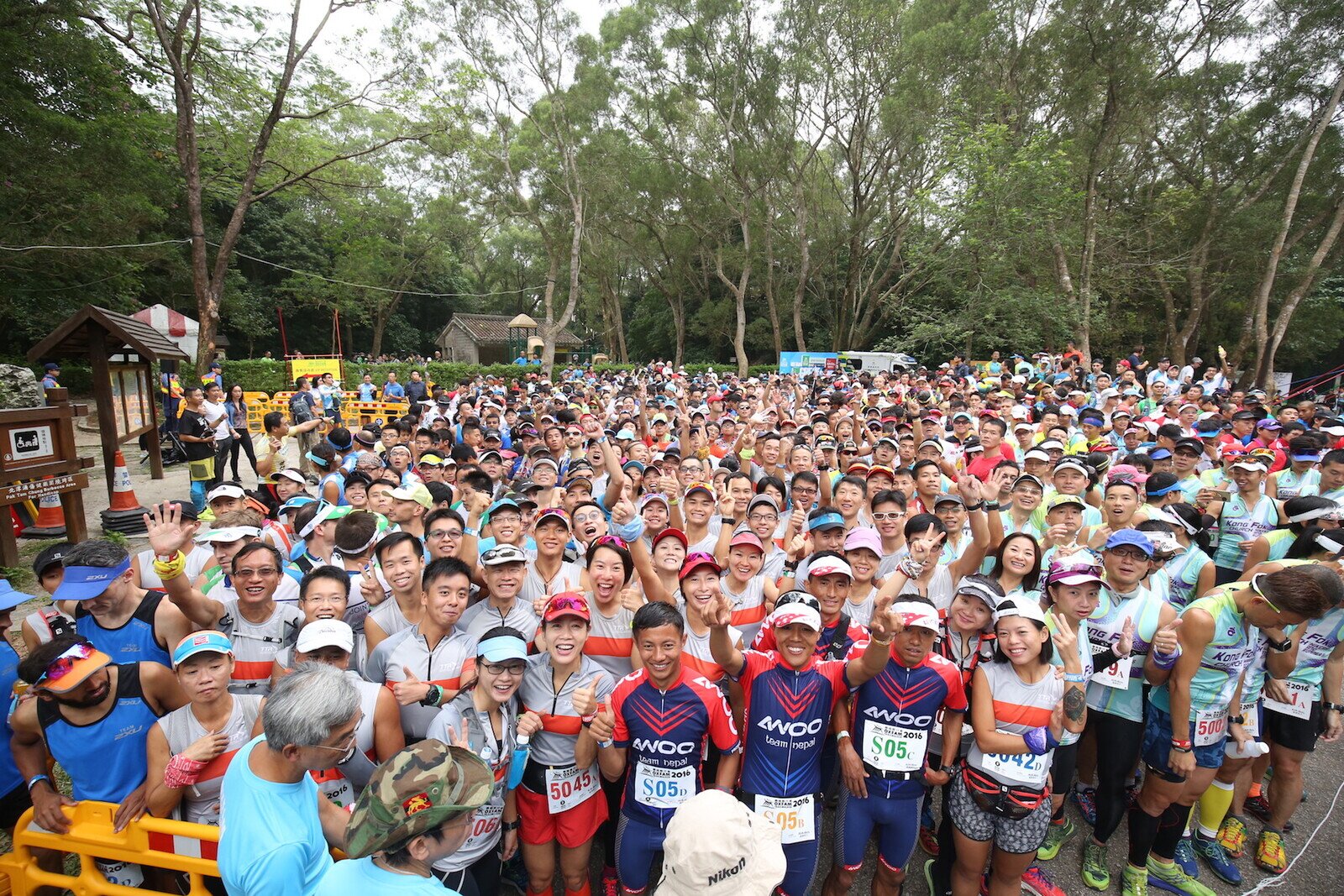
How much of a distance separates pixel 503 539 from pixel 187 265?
33.3m

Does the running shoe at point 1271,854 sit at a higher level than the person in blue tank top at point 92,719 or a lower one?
lower

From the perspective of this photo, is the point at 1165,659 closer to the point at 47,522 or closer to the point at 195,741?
the point at 195,741

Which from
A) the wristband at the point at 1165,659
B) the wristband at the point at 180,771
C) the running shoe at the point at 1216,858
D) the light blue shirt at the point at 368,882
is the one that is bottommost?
the running shoe at the point at 1216,858

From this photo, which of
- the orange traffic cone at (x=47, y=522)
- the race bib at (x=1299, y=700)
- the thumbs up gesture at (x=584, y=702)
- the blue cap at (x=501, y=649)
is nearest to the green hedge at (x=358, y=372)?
the orange traffic cone at (x=47, y=522)

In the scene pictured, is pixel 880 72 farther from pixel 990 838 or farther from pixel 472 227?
pixel 990 838

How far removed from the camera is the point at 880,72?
86.5ft

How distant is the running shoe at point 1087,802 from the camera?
4.16 meters

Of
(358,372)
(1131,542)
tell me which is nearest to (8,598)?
(1131,542)

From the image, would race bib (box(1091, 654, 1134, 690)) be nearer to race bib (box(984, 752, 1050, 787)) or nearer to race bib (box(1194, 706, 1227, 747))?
race bib (box(1194, 706, 1227, 747))

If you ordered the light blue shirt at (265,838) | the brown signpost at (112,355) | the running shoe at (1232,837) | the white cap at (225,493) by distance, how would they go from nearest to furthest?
the light blue shirt at (265,838) < the running shoe at (1232,837) < the white cap at (225,493) < the brown signpost at (112,355)

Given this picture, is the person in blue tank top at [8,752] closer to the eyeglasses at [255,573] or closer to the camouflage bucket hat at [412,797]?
the eyeglasses at [255,573]

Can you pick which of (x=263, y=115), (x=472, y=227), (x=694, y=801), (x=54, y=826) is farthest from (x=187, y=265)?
(x=694, y=801)

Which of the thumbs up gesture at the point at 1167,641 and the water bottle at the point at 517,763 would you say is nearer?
the water bottle at the point at 517,763

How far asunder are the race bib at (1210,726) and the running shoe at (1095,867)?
85cm
